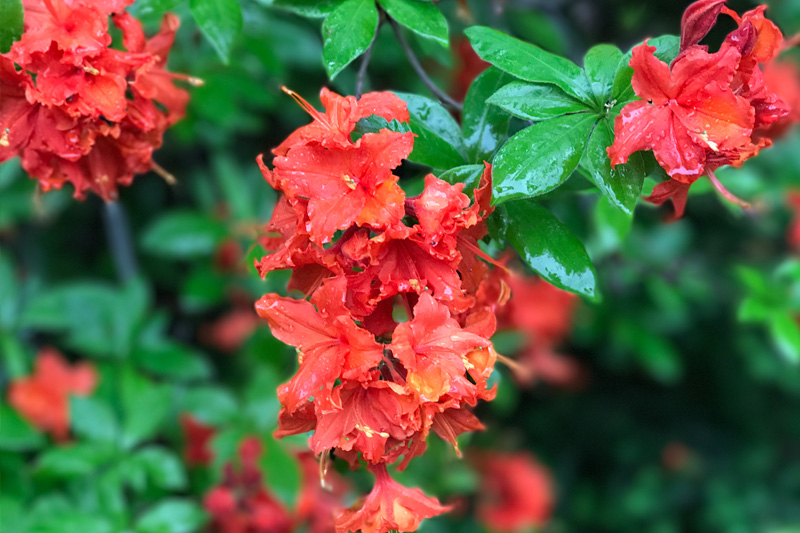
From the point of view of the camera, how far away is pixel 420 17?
0.99m

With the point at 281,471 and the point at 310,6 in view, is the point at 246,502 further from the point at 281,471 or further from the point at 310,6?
the point at 310,6

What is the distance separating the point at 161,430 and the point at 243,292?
20.6 inches

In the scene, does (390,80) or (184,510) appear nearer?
(184,510)

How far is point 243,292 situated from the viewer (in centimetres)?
219

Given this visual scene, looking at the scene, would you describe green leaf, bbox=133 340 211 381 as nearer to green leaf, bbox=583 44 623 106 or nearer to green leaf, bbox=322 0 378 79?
green leaf, bbox=322 0 378 79

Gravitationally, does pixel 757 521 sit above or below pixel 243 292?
below

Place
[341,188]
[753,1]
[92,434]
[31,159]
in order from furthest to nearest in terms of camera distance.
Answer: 1. [753,1]
2. [92,434]
3. [31,159]
4. [341,188]

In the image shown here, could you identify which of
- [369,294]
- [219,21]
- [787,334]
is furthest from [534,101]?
[787,334]

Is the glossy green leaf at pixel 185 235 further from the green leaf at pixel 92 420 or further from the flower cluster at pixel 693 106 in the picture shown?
the flower cluster at pixel 693 106

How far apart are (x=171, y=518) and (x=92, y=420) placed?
0.99 feet

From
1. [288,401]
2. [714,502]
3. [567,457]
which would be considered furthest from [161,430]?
[714,502]

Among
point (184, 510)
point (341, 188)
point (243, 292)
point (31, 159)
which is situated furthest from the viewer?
point (243, 292)

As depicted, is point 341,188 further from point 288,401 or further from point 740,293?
point 740,293

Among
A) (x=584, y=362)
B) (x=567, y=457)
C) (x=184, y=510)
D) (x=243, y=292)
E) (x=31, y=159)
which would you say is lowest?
(x=567, y=457)
